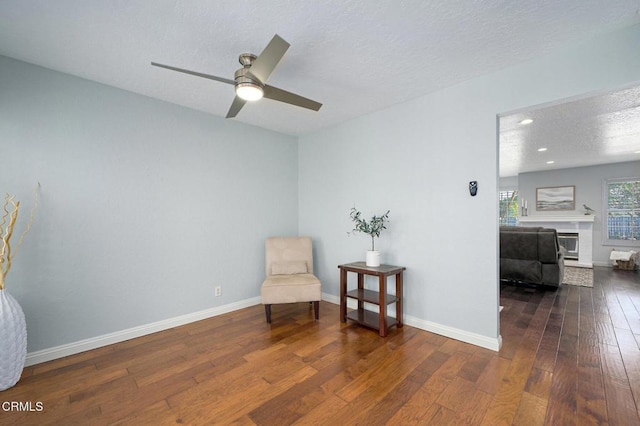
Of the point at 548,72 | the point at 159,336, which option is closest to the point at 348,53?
the point at 548,72

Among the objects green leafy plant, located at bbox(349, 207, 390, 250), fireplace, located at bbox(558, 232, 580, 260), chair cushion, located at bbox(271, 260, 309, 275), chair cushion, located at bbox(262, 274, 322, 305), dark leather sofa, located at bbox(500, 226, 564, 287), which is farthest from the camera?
fireplace, located at bbox(558, 232, 580, 260)

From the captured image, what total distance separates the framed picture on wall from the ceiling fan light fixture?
851 cm

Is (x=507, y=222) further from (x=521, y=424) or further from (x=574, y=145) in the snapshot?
(x=521, y=424)

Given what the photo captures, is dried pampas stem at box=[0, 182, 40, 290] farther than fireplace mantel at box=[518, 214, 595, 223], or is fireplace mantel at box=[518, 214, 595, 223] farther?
fireplace mantel at box=[518, 214, 595, 223]

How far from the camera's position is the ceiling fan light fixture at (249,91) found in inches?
75.2

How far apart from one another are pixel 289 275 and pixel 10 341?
239cm

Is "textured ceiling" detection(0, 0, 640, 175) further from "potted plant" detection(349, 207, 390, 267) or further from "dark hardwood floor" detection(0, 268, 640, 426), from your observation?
"dark hardwood floor" detection(0, 268, 640, 426)

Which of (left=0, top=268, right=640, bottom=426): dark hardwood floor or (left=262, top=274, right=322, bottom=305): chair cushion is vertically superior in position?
(left=262, top=274, right=322, bottom=305): chair cushion

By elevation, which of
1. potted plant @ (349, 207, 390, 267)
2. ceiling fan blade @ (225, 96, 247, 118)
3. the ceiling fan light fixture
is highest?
ceiling fan blade @ (225, 96, 247, 118)

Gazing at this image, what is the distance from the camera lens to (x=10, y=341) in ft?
6.45

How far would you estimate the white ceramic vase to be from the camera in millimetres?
1945

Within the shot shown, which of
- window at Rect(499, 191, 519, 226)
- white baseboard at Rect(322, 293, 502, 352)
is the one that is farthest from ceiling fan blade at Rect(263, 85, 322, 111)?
window at Rect(499, 191, 519, 226)

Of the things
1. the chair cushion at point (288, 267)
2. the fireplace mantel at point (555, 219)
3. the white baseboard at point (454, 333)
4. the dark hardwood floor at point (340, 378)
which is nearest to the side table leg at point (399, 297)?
the white baseboard at point (454, 333)

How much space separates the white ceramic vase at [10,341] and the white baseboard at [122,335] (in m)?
0.31
